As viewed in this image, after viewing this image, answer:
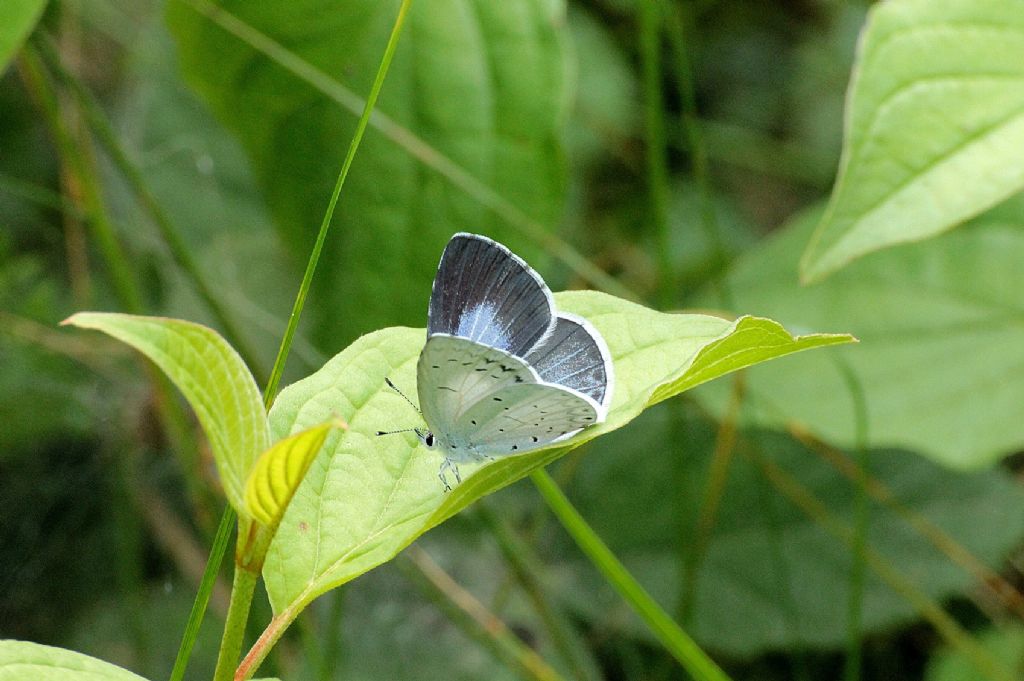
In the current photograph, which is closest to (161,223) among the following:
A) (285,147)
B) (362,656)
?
(285,147)

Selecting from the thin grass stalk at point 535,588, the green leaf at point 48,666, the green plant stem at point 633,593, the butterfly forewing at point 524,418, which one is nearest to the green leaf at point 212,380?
the green leaf at point 48,666

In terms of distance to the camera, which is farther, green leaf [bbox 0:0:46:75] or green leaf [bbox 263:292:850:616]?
green leaf [bbox 0:0:46:75]

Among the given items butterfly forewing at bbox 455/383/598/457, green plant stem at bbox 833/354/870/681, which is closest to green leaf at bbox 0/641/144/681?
butterfly forewing at bbox 455/383/598/457

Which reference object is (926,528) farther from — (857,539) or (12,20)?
(12,20)

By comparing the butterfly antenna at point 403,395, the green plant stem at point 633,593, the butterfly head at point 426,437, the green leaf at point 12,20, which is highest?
the green leaf at point 12,20

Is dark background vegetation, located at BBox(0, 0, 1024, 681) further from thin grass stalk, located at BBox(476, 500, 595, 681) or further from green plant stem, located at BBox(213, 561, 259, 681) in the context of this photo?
green plant stem, located at BBox(213, 561, 259, 681)

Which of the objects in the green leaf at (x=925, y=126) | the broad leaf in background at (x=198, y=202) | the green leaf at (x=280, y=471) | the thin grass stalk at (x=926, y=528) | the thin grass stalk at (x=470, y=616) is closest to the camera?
the green leaf at (x=280, y=471)

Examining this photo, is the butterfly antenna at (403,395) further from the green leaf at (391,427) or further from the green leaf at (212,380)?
the green leaf at (212,380)
